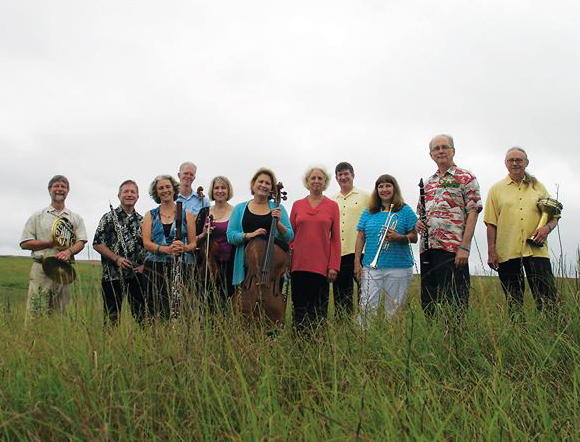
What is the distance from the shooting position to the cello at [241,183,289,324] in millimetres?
5523

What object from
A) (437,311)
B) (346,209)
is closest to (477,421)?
(437,311)

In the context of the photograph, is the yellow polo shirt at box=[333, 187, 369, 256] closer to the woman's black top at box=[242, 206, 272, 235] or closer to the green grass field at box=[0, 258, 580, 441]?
the woman's black top at box=[242, 206, 272, 235]

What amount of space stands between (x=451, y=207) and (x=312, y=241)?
1468mm

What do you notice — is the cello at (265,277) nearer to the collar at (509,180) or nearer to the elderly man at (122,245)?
the elderly man at (122,245)

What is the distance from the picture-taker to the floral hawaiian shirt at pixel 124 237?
6.71 metres

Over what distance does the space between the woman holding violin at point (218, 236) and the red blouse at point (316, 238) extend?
714mm

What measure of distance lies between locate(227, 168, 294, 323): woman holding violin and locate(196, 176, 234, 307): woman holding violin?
29 cm

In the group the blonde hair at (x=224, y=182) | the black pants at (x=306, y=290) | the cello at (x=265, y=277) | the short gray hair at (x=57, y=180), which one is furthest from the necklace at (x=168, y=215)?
the short gray hair at (x=57, y=180)

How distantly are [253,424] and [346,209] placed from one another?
5038 mm

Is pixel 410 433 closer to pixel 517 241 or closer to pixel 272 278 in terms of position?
pixel 272 278

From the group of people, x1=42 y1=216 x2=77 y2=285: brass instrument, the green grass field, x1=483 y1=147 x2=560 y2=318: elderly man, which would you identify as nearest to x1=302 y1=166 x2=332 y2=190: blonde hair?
the group of people

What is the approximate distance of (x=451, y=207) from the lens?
19.2 ft

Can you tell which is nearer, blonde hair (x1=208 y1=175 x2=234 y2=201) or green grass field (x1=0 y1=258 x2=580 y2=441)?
green grass field (x1=0 y1=258 x2=580 y2=441)

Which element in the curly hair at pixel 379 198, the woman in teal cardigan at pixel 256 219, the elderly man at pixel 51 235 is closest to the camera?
the woman in teal cardigan at pixel 256 219
